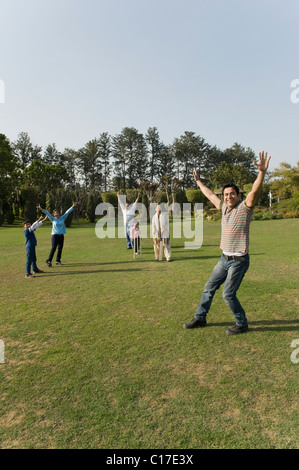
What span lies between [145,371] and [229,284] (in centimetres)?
155

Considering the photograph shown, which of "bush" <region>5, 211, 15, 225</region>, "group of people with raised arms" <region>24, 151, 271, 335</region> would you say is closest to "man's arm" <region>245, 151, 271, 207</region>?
"group of people with raised arms" <region>24, 151, 271, 335</region>

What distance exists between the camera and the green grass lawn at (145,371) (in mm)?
2457

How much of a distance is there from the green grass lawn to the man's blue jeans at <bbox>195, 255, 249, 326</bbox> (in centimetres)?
28

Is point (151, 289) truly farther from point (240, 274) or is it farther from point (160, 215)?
point (160, 215)

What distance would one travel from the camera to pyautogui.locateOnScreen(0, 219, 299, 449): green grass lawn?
246cm

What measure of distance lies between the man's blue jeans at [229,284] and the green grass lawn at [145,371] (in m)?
0.28

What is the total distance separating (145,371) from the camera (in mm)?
3357

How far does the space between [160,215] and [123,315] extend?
549 cm

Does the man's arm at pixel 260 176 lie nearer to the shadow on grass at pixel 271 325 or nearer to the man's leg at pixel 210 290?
the man's leg at pixel 210 290

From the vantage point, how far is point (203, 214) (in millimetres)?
33125

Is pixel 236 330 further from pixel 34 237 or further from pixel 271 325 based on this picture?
pixel 34 237

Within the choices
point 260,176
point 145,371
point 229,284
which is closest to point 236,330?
Answer: point 229,284
